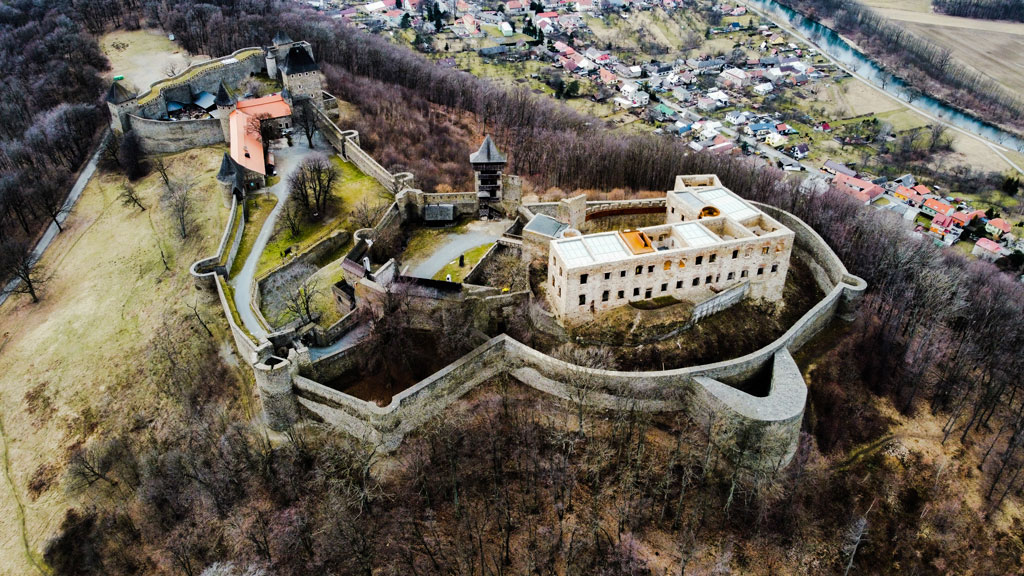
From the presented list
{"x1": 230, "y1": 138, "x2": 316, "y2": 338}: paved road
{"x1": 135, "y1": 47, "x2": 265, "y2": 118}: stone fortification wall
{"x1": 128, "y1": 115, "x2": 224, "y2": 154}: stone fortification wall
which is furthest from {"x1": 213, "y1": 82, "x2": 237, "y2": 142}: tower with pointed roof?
{"x1": 135, "y1": 47, "x2": 265, "y2": 118}: stone fortification wall

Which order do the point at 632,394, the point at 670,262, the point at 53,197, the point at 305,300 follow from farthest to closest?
1. the point at 53,197
2. the point at 305,300
3. the point at 670,262
4. the point at 632,394

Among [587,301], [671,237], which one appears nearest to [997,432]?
[671,237]

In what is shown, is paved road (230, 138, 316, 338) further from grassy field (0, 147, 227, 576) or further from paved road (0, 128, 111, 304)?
paved road (0, 128, 111, 304)

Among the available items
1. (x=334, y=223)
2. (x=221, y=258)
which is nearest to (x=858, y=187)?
(x=334, y=223)

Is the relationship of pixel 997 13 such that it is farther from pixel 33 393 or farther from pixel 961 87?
pixel 33 393

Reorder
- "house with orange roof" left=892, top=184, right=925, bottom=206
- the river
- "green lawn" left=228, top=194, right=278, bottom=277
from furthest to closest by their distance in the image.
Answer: the river < "house with orange roof" left=892, top=184, right=925, bottom=206 < "green lawn" left=228, top=194, right=278, bottom=277

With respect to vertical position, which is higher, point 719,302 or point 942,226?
point 719,302

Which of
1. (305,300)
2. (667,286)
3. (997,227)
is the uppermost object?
(667,286)

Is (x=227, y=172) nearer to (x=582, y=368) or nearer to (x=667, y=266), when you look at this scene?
(x=582, y=368)
